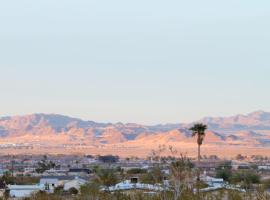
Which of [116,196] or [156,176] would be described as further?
[116,196]

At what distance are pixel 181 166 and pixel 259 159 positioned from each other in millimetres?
162693

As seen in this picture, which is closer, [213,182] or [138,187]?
[138,187]

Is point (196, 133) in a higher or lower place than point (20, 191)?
higher

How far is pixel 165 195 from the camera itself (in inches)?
1064

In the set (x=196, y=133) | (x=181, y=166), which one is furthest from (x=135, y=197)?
(x=196, y=133)

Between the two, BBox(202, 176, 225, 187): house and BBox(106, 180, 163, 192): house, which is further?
BBox(202, 176, 225, 187): house

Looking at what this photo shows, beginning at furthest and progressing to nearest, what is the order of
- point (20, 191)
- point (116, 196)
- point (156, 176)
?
1. point (20, 191)
2. point (116, 196)
3. point (156, 176)

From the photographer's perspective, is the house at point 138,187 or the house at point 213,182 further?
the house at point 213,182

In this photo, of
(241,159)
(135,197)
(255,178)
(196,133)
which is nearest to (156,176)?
(135,197)

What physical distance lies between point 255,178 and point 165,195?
52506 millimetres

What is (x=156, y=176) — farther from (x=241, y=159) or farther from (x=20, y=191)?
(x=241, y=159)

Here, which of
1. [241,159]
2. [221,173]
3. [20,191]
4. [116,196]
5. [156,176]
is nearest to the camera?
[156,176]

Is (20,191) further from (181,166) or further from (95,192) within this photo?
(181,166)

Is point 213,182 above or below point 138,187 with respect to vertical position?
below
